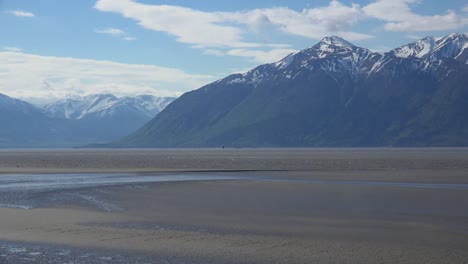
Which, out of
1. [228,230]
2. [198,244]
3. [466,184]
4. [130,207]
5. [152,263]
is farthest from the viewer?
[466,184]

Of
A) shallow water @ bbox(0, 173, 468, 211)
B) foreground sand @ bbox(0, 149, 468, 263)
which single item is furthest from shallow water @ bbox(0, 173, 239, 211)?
foreground sand @ bbox(0, 149, 468, 263)

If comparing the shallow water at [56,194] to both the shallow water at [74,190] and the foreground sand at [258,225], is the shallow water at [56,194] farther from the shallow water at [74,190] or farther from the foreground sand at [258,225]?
the foreground sand at [258,225]

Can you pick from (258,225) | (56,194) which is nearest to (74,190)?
(56,194)

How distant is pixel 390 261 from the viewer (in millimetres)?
20875

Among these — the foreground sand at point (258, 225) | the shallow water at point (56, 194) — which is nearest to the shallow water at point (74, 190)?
the shallow water at point (56, 194)

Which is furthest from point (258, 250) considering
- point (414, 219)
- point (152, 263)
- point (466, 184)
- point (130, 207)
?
point (466, 184)

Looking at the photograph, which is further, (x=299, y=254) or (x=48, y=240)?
(x=48, y=240)

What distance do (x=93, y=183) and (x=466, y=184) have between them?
28.6 m

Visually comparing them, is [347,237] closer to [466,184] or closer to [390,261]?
[390,261]

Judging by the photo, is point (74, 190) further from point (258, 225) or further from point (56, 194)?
point (258, 225)

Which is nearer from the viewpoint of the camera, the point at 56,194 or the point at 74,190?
the point at 56,194

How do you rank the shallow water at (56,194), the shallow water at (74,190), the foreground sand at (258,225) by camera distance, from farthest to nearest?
the shallow water at (74,190) → the shallow water at (56,194) → the foreground sand at (258,225)

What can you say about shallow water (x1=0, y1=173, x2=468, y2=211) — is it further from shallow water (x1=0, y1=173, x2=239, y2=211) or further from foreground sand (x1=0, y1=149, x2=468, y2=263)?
foreground sand (x1=0, y1=149, x2=468, y2=263)

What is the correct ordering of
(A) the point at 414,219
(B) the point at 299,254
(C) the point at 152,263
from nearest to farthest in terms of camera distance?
Answer: (C) the point at 152,263, (B) the point at 299,254, (A) the point at 414,219
